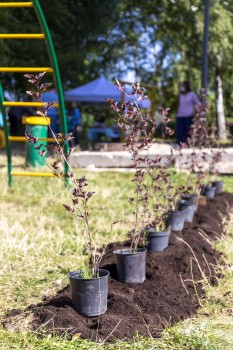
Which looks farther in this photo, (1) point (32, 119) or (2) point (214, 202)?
(1) point (32, 119)

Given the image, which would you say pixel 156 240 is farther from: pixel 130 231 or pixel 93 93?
pixel 93 93

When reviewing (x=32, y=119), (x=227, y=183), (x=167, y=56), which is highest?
(x=167, y=56)

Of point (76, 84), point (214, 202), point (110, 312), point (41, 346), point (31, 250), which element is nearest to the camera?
point (41, 346)

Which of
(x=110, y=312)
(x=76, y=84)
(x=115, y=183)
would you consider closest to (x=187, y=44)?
(x=76, y=84)

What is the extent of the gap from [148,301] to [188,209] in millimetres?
1860

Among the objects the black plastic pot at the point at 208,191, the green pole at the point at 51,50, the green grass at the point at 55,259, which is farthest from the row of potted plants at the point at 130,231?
the green pole at the point at 51,50

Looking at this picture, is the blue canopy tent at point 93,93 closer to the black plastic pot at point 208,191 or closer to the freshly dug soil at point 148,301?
the black plastic pot at point 208,191

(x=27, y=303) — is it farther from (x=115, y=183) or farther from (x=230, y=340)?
(x=115, y=183)

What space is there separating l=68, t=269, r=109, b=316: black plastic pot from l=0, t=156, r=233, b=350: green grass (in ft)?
0.86

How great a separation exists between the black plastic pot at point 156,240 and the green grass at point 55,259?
0.27 metres

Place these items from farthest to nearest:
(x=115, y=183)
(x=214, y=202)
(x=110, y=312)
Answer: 1. (x=115, y=183)
2. (x=214, y=202)
3. (x=110, y=312)

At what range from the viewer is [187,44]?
2056 centimetres

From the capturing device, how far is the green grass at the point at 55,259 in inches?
90.7

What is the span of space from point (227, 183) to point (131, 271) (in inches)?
206
